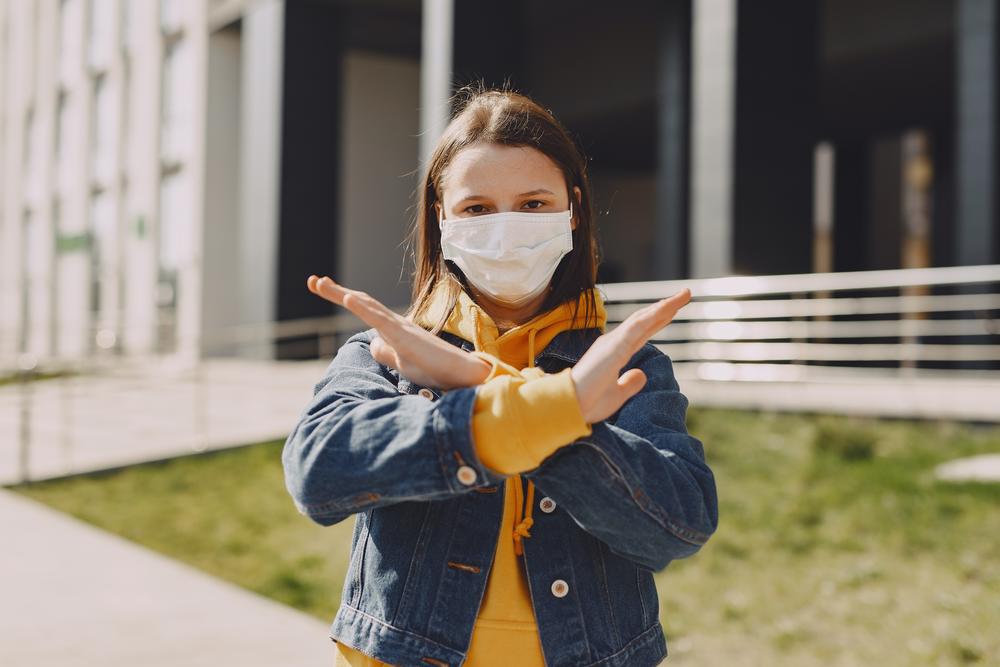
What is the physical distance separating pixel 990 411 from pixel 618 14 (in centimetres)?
1331

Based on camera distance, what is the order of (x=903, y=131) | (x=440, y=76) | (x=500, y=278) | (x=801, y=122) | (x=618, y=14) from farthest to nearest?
(x=903, y=131) < (x=618, y=14) < (x=440, y=76) < (x=801, y=122) < (x=500, y=278)

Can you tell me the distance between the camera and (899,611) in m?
4.76

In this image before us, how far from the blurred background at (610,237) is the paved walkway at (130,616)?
46 cm

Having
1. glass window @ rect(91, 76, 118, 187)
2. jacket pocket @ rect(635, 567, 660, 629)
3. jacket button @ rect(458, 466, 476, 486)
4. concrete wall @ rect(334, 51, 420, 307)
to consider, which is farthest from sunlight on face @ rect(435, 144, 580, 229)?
glass window @ rect(91, 76, 118, 187)

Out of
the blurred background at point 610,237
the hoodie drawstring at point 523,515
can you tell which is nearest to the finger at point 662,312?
the hoodie drawstring at point 523,515

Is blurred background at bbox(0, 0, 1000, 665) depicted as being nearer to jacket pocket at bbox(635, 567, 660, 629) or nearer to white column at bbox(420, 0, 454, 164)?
white column at bbox(420, 0, 454, 164)

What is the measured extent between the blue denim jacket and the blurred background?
0.77 meters

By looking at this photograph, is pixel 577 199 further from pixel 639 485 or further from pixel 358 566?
pixel 358 566

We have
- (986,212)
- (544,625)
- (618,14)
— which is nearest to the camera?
(544,625)

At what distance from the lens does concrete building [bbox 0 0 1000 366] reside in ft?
38.0

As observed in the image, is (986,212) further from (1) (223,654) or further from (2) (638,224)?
(2) (638,224)

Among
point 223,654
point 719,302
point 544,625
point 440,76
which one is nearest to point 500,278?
point 544,625

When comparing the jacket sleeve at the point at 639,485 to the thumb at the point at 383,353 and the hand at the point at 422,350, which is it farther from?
the thumb at the point at 383,353

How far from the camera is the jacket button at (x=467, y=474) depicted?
4.65 feet
